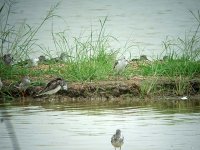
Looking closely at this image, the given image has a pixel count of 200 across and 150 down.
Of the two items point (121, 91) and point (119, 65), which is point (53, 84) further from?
point (119, 65)

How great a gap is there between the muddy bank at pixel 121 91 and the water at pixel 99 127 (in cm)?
90

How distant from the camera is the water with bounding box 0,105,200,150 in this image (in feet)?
42.8

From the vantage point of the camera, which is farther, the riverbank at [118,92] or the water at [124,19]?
the water at [124,19]

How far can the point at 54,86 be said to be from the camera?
55.6 ft

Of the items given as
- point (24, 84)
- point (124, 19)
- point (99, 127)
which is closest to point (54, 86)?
point (24, 84)

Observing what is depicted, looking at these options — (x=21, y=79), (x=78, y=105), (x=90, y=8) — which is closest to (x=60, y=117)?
(x=78, y=105)

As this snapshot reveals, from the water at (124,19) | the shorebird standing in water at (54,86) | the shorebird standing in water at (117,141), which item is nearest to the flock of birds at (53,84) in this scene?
the shorebird standing in water at (54,86)

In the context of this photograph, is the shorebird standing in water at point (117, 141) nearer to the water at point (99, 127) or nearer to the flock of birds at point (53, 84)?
the water at point (99, 127)

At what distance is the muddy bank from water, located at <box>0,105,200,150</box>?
896mm

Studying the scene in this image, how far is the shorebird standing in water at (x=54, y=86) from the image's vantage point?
665 inches

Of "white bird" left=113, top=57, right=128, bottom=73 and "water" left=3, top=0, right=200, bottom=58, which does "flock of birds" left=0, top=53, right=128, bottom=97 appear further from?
"water" left=3, top=0, right=200, bottom=58

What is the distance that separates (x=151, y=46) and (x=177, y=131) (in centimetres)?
1259

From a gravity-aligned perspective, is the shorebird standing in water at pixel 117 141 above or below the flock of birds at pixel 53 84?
below

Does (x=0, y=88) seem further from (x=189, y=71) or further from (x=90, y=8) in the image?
(x=90, y=8)
